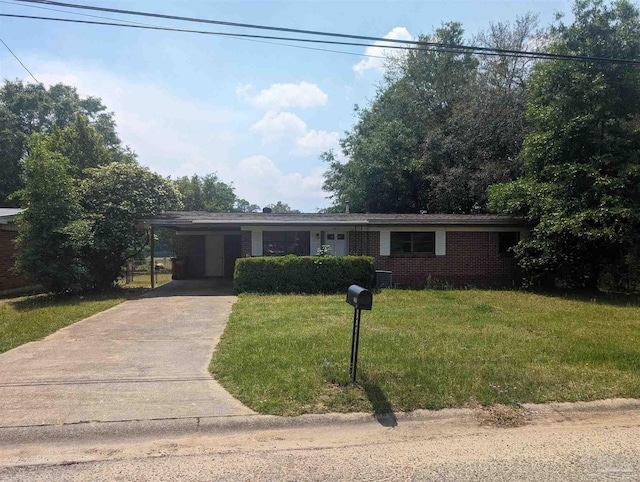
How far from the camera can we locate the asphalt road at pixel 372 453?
10.3 ft

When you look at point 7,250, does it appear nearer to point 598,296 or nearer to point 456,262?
point 456,262

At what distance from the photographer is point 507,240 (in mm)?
15781

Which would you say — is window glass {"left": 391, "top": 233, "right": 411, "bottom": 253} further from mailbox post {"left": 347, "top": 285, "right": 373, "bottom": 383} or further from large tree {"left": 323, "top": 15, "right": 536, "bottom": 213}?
mailbox post {"left": 347, "top": 285, "right": 373, "bottom": 383}

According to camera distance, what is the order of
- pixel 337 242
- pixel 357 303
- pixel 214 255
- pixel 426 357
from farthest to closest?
1. pixel 214 255
2. pixel 337 242
3. pixel 426 357
4. pixel 357 303

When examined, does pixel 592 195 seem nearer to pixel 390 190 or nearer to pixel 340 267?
pixel 340 267

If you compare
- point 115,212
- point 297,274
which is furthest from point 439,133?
point 115,212

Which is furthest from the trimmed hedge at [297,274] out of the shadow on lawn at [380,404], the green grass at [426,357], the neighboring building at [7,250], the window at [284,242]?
the shadow on lawn at [380,404]

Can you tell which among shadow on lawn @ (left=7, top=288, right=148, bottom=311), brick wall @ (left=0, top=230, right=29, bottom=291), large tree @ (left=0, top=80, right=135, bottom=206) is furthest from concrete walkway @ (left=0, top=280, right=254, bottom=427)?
large tree @ (left=0, top=80, right=135, bottom=206)

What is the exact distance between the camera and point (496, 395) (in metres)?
4.55

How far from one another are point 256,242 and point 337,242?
3109 mm

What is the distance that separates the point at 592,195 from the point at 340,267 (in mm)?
8074

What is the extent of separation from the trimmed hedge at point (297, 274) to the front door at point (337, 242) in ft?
8.64

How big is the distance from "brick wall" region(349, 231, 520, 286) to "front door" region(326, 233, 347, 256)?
50 cm

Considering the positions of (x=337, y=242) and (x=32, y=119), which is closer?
(x=337, y=242)
